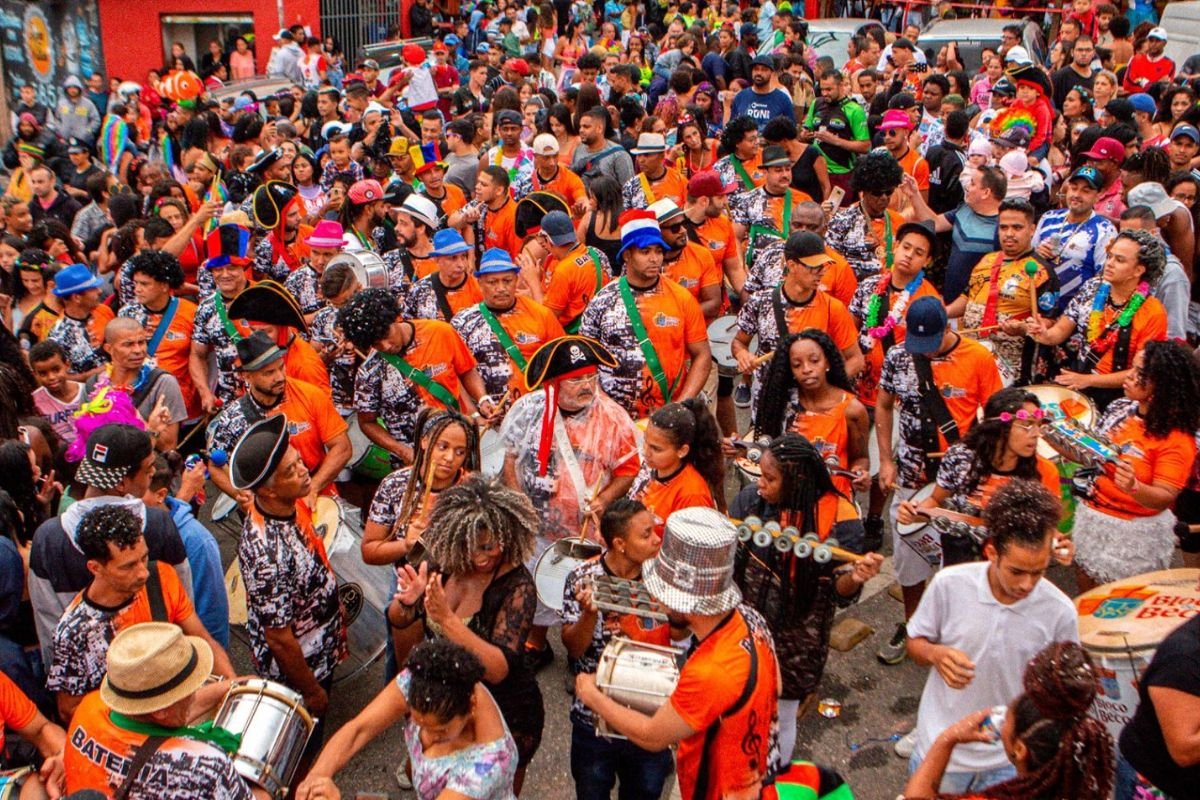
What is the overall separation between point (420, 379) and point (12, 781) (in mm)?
2991

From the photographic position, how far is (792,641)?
4.48 m

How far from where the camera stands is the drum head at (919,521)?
5.23m

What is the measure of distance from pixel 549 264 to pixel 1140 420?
4.41 m

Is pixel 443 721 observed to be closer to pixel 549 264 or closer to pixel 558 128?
pixel 549 264

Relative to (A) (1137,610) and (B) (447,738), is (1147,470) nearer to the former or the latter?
(A) (1137,610)

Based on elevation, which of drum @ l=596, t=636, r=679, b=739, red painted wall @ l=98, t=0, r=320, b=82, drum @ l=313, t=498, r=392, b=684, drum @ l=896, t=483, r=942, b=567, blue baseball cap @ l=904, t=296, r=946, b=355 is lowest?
drum @ l=313, t=498, r=392, b=684

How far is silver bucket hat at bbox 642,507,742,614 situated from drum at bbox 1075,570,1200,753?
1.62 m

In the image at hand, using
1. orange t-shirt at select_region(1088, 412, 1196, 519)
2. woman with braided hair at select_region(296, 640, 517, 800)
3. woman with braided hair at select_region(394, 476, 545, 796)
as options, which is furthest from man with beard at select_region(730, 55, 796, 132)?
woman with braided hair at select_region(296, 640, 517, 800)

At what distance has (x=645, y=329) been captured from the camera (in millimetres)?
6660

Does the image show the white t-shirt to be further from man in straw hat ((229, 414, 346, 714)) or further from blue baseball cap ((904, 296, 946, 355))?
man in straw hat ((229, 414, 346, 714))

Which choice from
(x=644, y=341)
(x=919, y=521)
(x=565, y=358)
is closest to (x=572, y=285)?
(x=644, y=341)

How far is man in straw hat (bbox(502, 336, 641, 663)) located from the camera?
5488mm

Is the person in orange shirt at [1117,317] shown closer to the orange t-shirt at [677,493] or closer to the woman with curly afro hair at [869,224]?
the woman with curly afro hair at [869,224]

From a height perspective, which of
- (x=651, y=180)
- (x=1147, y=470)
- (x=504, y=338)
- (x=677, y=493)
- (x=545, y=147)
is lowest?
(x=677, y=493)
